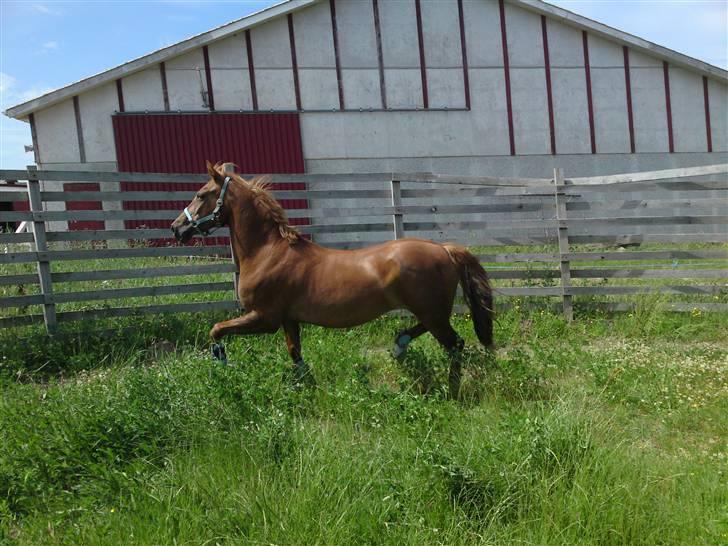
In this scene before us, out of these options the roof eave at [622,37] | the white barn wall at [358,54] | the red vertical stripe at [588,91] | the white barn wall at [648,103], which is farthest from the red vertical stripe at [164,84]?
the white barn wall at [648,103]

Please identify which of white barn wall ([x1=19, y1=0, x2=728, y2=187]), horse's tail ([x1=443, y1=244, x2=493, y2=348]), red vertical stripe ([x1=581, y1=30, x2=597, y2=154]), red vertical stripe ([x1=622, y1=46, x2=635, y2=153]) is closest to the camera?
horse's tail ([x1=443, y1=244, x2=493, y2=348])

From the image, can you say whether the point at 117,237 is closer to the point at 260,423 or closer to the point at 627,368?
the point at 260,423

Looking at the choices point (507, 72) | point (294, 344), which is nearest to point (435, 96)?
point (507, 72)

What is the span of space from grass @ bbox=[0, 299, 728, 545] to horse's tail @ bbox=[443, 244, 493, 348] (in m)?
0.35

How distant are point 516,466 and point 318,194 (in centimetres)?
543

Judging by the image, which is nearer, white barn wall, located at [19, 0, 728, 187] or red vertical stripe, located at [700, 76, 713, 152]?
white barn wall, located at [19, 0, 728, 187]

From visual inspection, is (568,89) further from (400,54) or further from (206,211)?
(206,211)

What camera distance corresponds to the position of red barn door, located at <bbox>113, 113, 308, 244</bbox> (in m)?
16.1

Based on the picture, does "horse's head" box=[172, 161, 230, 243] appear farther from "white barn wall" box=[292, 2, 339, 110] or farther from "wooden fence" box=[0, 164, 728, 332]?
"white barn wall" box=[292, 2, 339, 110]

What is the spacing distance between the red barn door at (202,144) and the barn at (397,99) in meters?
0.04

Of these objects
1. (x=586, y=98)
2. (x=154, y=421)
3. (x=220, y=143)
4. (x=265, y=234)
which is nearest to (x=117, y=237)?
(x=265, y=234)

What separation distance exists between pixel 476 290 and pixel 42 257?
190 inches

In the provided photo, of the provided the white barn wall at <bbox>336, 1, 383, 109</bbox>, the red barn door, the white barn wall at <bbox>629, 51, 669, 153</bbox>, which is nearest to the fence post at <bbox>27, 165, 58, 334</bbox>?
the red barn door

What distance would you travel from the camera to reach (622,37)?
18.7 metres
